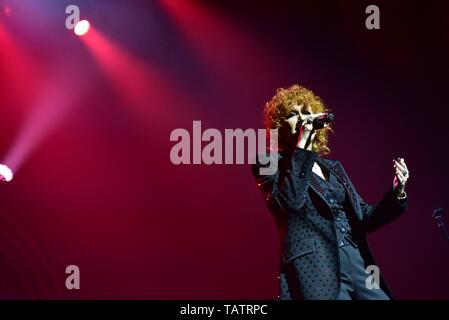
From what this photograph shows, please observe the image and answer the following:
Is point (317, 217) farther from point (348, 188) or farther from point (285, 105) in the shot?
point (285, 105)

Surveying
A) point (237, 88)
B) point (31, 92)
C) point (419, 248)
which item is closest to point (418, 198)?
point (419, 248)

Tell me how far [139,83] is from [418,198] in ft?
8.45

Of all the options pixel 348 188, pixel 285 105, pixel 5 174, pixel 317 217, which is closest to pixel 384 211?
pixel 348 188

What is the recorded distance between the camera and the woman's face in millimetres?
2408

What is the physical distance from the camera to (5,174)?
15.6ft

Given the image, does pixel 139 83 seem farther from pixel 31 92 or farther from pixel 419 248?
pixel 419 248

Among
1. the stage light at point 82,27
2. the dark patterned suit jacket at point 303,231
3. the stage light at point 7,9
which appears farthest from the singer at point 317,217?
the stage light at point 7,9

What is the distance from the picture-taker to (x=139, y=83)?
16.3ft

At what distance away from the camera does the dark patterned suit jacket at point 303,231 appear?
78.6 inches

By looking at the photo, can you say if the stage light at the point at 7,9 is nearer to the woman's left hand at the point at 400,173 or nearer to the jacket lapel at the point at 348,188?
the jacket lapel at the point at 348,188

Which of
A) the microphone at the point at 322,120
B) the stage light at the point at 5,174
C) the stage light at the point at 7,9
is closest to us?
the microphone at the point at 322,120

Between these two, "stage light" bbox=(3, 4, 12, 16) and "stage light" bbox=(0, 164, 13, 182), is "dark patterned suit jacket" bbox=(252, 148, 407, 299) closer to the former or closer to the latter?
"stage light" bbox=(0, 164, 13, 182)

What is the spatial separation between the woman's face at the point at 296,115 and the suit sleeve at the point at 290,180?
0.22m
